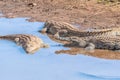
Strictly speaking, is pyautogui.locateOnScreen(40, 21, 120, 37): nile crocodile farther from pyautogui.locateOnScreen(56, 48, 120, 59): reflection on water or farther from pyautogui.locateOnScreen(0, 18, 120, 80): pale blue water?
pyautogui.locateOnScreen(0, 18, 120, 80): pale blue water

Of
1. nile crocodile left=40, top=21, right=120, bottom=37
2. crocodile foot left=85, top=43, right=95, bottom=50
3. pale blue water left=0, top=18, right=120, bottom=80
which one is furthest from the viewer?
nile crocodile left=40, top=21, right=120, bottom=37

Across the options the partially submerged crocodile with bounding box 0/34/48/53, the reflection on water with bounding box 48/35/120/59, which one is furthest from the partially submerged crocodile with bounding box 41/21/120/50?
the partially submerged crocodile with bounding box 0/34/48/53

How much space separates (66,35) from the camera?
11.1 m

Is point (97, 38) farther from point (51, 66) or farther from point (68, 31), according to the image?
point (51, 66)

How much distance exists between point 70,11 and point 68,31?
103 inches

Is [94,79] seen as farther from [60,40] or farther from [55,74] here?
[60,40]

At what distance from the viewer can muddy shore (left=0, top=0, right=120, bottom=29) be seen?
40.0 ft

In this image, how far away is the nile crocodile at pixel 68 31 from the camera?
9859 mm

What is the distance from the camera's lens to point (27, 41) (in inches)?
398

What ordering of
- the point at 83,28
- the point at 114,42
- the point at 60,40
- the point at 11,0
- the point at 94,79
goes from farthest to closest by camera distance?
the point at 11,0 < the point at 83,28 < the point at 60,40 < the point at 114,42 < the point at 94,79

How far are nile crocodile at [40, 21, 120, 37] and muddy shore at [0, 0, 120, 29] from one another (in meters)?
0.64

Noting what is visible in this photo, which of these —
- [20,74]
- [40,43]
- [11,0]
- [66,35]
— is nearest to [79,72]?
[20,74]

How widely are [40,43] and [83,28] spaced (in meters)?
2.00

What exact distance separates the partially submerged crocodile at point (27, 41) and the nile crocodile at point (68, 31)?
98cm
